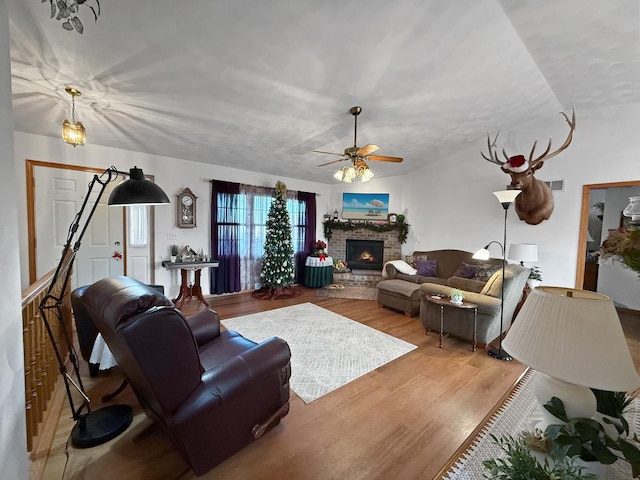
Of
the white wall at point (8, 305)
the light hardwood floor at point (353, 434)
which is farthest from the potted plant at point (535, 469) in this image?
the white wall at point (8, 305)

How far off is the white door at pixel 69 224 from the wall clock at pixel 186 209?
83cm

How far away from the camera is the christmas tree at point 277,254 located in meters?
5.21

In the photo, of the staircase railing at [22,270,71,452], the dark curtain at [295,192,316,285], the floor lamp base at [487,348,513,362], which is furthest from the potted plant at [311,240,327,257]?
the staircase railing at [22,270,71,452]

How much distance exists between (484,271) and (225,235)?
4.61 m

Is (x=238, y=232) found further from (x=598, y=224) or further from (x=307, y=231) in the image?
(x=598, y=224)

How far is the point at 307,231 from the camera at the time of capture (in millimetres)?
6426

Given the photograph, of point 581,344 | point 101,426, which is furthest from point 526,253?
point 101,426

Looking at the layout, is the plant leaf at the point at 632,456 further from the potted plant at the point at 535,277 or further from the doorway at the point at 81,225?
the doorway at the point at 81,225

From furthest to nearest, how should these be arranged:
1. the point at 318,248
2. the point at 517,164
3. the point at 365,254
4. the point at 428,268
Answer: the point at 365,254, the point at 318,248, the point at 428,268, the point at 517,164

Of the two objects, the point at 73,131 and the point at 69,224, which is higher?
the point at 73,131

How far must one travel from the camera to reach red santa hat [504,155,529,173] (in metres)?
3.39

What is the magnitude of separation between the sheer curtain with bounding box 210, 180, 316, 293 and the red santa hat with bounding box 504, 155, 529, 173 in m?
4.06

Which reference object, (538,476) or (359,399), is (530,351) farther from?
Result: (359,399)

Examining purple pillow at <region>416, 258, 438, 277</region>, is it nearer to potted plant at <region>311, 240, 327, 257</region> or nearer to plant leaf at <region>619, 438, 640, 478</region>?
potted plant at <region>311, 240, 327, 257</region>
